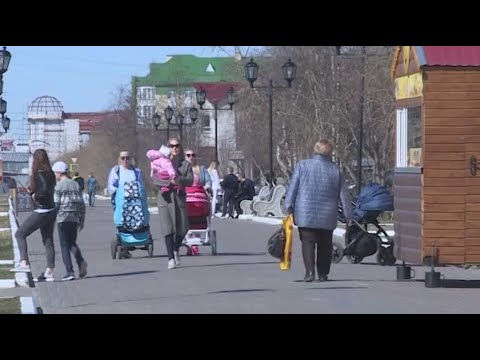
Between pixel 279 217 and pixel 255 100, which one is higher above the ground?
pixel 255 100

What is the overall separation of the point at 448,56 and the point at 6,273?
22.4 ft

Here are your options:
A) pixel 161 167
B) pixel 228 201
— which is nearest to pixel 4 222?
pixel 228 201

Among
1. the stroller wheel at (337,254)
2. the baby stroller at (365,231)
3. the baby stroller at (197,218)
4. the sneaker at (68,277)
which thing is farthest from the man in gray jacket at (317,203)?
the baby stroller at (197,218)

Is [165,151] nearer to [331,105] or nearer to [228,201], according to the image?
[228,201]

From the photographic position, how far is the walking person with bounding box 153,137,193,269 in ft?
56.9

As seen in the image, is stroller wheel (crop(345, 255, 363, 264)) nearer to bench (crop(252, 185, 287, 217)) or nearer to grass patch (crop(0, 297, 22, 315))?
grass patch (crop(0, 297, 22, 315))

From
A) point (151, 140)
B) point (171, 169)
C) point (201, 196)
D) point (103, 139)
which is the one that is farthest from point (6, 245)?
point (103, 139)

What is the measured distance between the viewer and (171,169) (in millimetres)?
17562

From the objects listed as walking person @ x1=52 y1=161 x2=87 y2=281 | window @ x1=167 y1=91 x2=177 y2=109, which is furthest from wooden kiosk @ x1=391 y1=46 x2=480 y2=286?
window @ x1=167 y1=91 x2=177 y2=109

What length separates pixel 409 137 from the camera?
15047mm
